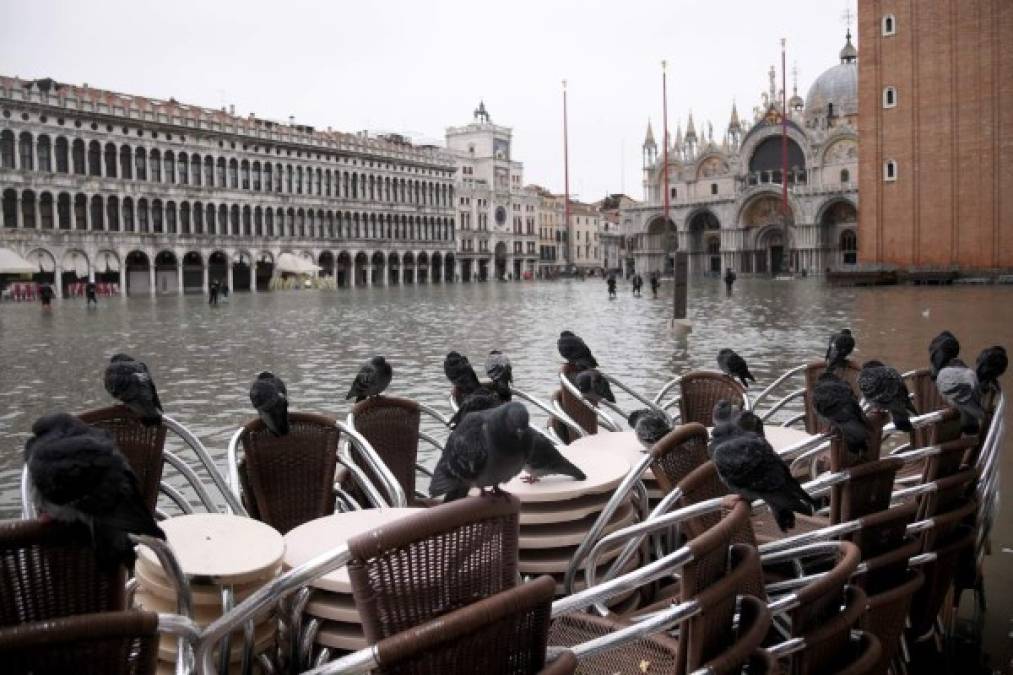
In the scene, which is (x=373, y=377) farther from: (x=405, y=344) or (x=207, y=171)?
(x=207, y=171)

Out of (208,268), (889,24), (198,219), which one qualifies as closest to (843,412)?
(889,24)

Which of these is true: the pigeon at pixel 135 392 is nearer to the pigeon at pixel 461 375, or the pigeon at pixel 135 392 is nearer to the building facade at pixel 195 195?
the pigeon at pixel 461 375

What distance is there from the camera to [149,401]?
11.9ft

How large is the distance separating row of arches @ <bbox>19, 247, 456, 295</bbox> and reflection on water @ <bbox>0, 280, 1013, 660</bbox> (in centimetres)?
2025

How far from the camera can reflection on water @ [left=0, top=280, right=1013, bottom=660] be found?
10.4 meters

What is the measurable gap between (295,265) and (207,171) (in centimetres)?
825

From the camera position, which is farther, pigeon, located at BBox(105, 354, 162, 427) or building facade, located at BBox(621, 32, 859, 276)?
building facade, located at BBox(621, 32, 859, 276)

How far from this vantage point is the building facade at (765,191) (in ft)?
207

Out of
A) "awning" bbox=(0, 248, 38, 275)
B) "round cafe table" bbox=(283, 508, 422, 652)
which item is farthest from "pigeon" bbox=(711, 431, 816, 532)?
"awning" bbox=(0, 248, 38, 275)

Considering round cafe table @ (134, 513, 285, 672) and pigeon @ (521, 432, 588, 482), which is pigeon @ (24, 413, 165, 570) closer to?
round cafe table @ (134, 513, 285, 672)

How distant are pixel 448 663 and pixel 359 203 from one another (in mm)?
72010

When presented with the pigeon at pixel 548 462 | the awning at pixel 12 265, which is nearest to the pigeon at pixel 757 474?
the pigeon at pixel 548 462

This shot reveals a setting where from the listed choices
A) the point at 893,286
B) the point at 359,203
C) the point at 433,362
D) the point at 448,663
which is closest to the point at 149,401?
the point at 448,663

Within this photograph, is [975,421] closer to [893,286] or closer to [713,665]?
[713,665]
